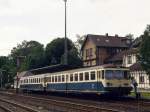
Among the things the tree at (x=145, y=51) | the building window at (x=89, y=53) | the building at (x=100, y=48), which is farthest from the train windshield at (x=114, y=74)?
the building window at (x=89, y=53)

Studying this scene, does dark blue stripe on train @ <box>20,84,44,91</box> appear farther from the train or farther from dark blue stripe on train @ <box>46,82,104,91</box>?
the train

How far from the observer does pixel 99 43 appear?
85.0 m

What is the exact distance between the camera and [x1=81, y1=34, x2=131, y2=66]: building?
8481 cm

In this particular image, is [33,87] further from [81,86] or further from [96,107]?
[96,107]

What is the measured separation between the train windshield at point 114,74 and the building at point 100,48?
53.0 m

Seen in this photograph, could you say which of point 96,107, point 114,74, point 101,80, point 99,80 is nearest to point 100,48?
point 114,74

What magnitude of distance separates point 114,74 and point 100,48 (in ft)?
181

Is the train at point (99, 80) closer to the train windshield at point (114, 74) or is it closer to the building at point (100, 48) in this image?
the train windshield at point (114, 74)

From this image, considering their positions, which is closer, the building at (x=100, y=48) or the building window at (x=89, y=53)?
the building at (x=100, y=48)

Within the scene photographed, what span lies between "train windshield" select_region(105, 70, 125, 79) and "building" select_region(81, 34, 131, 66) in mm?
53010

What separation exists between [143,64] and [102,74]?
197 inches

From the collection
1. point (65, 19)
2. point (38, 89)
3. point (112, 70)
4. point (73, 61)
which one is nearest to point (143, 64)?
point (112, 70)

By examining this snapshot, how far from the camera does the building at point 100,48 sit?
84812mm

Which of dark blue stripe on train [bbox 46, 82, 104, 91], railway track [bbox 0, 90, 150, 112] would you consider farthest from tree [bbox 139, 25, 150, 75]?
railway track [bbox 0, 90, 150, 112]
